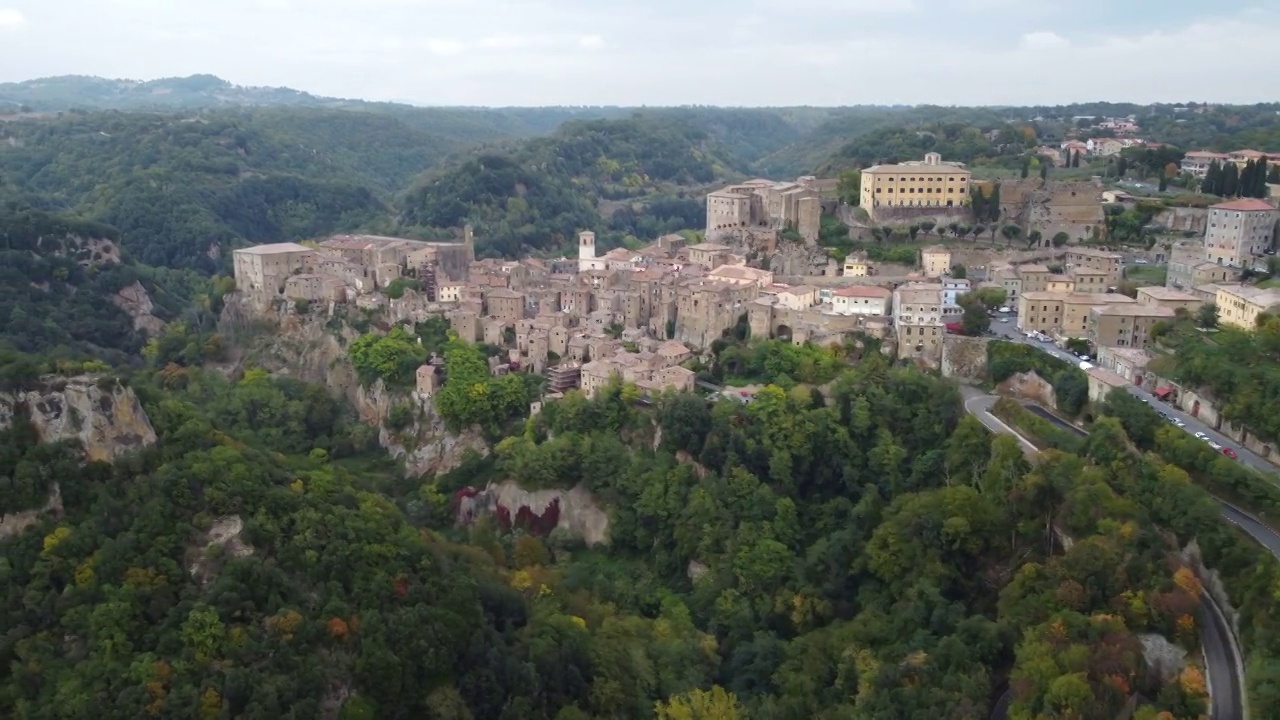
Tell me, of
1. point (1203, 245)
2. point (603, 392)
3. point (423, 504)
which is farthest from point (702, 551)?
point (1203, 245)

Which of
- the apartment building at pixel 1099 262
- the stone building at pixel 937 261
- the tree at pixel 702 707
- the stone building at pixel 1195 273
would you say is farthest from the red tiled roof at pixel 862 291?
the tree at pixel 702 707

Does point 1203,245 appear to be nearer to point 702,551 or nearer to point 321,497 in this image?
point 702,551

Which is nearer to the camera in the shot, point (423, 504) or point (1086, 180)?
point (423, 504)

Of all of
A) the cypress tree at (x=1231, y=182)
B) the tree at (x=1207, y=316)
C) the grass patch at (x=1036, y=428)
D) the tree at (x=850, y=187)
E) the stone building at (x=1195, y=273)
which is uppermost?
the cypress tree at (x=1231, y=182)

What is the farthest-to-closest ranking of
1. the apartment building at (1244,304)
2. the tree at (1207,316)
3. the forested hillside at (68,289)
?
the forested hillside at (68,289), the tree at (1207,316), the apartment building at (1244,304)

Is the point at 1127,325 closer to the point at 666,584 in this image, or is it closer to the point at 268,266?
the point at 666,584

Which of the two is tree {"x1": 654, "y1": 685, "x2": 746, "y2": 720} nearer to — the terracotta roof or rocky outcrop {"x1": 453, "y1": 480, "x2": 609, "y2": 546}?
rocky outcrop {"x1": 453, "y1": 480, "x2": 609, "y2": 546}

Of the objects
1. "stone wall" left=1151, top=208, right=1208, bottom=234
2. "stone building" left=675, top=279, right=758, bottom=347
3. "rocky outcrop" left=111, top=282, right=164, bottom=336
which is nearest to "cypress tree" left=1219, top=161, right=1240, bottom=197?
"stone wall" left=1151, top=208, right=1208, bottom=234

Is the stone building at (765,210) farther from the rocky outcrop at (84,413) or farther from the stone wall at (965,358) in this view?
the rocky outcrop at (84,413)
